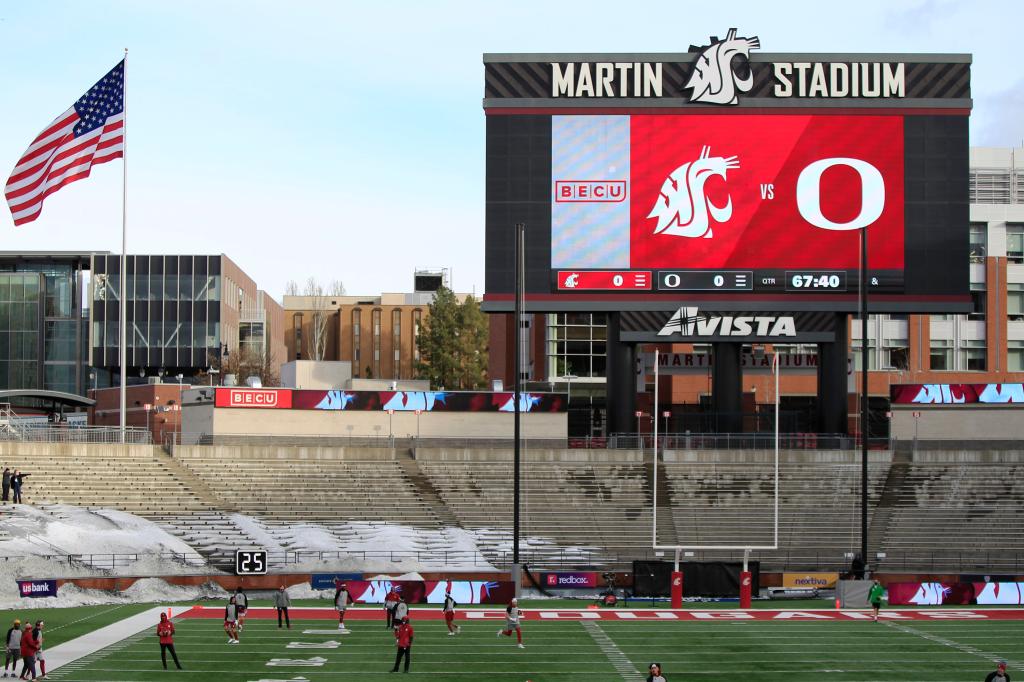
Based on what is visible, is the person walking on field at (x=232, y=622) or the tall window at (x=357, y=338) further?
the tall window at (x=357, y=338)

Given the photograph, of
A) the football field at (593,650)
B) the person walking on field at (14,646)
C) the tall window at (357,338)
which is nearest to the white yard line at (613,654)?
the football field at (593,650)

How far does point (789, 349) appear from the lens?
72.4m

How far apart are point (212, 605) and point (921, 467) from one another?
2973cm

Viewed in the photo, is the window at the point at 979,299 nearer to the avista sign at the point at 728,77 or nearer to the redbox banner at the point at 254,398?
the avista sign at the point at 728,77

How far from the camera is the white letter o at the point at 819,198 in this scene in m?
53.0

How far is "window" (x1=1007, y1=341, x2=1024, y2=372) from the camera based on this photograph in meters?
80.6

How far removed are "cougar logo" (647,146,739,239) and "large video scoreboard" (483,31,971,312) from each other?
0.06 m

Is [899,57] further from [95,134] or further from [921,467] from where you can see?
[95,134]

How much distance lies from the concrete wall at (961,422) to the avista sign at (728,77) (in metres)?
13.7

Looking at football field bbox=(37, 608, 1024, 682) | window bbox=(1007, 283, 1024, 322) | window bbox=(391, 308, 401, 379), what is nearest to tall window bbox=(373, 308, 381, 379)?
window bbox=(391, 308, 401, 379)

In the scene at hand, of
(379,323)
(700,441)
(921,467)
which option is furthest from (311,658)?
(379,323)

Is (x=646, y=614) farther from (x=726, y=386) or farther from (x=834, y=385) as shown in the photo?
(x=834, y=385)

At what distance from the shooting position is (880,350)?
3157 inches

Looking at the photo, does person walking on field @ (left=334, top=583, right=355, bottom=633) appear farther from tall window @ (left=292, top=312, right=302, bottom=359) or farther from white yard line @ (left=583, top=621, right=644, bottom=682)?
tall window @ (left=292, top=312, right=302, bottom=359)
